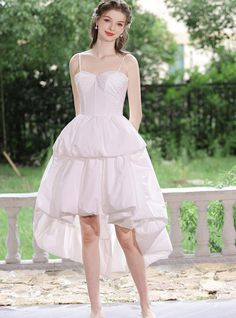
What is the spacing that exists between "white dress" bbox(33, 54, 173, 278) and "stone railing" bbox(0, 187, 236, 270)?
0.84 meters

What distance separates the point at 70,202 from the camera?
3.07 meters

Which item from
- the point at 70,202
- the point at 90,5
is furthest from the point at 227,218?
the point at 90,5

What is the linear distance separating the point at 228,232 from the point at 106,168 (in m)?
1.22

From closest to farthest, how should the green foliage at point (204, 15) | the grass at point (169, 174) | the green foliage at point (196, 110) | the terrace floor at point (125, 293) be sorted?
1. the terrace floor at point (125, 293)
2. the grass at point (169, 174)
3. the green foliage at point (204, 15)
4. the green foliage at point (196, 110)

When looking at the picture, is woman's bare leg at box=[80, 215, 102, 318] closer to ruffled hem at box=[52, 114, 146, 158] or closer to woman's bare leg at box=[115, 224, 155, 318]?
woman's bare leg at box=[115, 224, 155, 318]

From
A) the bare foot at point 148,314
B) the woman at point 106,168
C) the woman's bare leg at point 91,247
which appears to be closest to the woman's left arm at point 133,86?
Answer: the woman at point 106,168

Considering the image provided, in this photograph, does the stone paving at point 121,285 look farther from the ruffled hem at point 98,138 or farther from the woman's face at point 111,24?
the woman's face at point 111,24

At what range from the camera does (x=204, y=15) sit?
329 inches

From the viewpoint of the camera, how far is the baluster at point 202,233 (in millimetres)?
4074

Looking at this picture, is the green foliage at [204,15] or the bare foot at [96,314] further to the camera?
the green foliage at [204,15]

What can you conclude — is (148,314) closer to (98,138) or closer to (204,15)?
(98,138)

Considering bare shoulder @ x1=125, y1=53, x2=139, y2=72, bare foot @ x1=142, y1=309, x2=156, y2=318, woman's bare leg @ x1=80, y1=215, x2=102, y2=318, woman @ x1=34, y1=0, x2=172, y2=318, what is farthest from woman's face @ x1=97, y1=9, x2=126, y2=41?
bare foot @ x1=142, y1=309, x2=156, y2=318

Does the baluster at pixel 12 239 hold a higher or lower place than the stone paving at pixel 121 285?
higher

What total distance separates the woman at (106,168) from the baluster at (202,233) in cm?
89
